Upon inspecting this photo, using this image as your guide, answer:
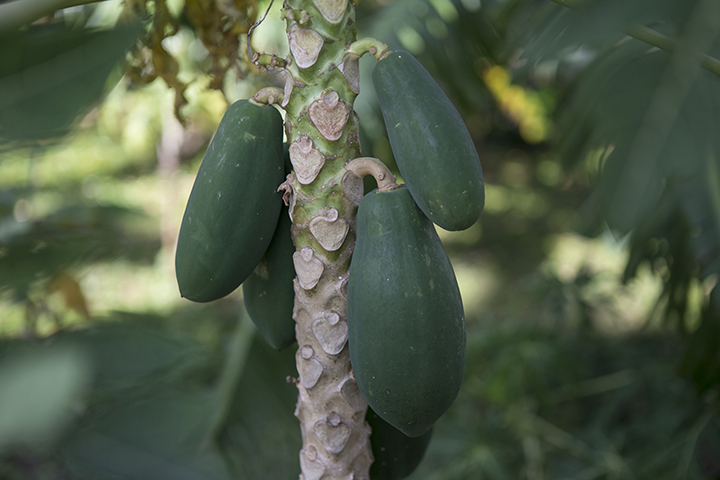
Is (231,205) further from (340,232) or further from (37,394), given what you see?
(37,394)

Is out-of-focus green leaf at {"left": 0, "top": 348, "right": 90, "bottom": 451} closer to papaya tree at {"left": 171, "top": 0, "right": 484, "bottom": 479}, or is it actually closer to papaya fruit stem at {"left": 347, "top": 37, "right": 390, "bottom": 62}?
papaya tree at {"left": 171, "top": 0, "right": 484, "bottom": 479}

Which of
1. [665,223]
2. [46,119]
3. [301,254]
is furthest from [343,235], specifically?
[665,223]

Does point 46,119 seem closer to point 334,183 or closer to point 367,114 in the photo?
point 334,183

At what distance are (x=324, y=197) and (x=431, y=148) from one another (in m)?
0.18

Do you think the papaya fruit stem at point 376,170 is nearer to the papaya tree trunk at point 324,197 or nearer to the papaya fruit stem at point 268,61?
the papaya tree trunk at point 324,197

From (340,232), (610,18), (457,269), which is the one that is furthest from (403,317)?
(457,269)

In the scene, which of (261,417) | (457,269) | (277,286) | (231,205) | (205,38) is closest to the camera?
(231,205)

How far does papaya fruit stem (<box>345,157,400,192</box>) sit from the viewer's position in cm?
72

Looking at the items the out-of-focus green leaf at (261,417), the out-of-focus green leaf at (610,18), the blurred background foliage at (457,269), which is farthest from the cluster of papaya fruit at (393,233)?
the out-of-focus green leaf at (261,417)

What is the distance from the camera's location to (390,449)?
0.89m

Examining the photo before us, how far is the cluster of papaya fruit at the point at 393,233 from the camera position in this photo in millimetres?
645

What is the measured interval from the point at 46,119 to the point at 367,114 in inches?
62.9

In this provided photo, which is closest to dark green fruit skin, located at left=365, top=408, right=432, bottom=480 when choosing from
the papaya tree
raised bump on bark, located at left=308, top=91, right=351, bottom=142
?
the papaya tree

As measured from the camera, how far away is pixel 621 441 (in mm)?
2203
